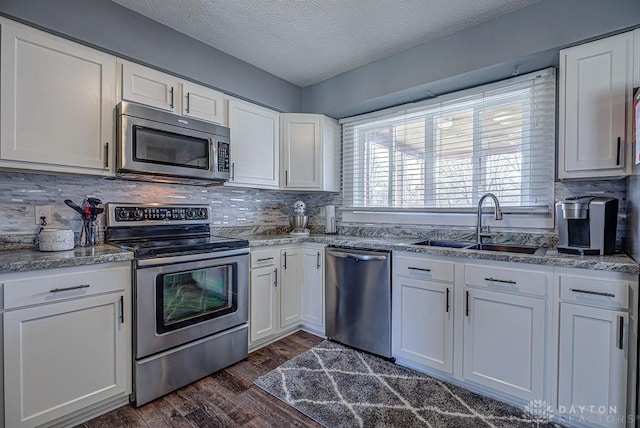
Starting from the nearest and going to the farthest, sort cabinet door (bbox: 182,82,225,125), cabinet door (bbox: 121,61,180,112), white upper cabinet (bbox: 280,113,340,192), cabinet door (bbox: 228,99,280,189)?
cabinet door (bbox: 121,61,180,112) → cabinet door (bbox: 182,82,225,125) → cabinet door (bbox: 228,99,280,189) → white upper cabinet (bbox: 280,113,340,192)

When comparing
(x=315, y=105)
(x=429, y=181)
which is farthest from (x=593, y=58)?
(x=315, y=105)

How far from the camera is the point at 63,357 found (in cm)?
159

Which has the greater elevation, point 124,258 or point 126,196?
point 126,196

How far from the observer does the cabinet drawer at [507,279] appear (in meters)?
1.71

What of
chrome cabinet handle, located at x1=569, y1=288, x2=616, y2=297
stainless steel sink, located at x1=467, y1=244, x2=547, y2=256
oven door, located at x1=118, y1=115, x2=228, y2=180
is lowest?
chrome cabinet handle, located at x1=569, y1=288, x2=616, y2=297

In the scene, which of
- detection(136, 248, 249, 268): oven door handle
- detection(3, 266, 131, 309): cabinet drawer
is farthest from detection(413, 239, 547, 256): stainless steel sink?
detection(3, 266, 131, 309): cabinet drawer

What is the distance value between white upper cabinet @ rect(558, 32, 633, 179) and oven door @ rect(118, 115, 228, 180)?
237 centimetres

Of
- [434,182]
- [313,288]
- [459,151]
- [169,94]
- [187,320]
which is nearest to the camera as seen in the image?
[187,320]

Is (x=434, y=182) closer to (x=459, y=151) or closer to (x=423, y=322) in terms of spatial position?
(x=459, y=151)

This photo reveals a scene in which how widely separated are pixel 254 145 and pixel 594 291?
2586mm

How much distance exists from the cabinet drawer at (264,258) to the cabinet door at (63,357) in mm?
930

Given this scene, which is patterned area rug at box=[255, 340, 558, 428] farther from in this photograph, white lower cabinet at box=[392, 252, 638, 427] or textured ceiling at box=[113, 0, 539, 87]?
textured ceiling at box=[113, 0, 539, 87]

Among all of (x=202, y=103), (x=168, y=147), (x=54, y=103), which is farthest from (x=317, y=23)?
(x=54, y=103)

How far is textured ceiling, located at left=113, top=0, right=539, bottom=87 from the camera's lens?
1974 mm
